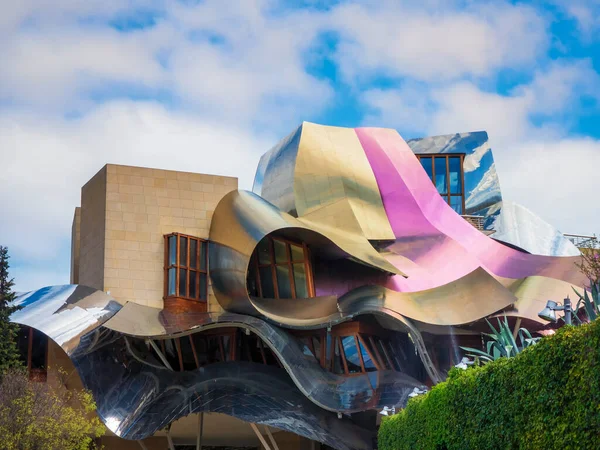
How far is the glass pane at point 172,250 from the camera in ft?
116

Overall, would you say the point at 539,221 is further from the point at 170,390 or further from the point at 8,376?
the point at 8,376

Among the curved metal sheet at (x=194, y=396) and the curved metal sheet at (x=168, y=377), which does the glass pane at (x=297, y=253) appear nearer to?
the curved metal sheet at (x=168, y=377)

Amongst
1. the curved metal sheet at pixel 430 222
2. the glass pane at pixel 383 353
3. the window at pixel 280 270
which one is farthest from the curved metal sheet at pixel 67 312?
the curved metal sheet at pixel 430 222

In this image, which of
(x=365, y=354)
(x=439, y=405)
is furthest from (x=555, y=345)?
(x=365, y=354)

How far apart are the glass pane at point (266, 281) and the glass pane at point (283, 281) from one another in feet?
1.14

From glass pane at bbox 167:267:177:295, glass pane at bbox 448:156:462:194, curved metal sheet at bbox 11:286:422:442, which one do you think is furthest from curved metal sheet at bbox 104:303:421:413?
glass pane at bbox 448:156:462:194

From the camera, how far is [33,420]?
88.6ft

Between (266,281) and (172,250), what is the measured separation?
13.1 ft

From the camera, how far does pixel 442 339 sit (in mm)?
35281

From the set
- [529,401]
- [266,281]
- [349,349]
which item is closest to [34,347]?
[266,281]

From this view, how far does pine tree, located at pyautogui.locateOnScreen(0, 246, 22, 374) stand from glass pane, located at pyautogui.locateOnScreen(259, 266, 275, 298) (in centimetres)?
961

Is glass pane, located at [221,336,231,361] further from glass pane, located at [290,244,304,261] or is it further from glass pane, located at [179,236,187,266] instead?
glass pane, located at [290,244,304,261]

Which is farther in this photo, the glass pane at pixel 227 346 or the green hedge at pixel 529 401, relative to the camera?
the glass pane at pixel 227 346

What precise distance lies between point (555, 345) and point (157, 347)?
23.7m
